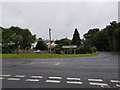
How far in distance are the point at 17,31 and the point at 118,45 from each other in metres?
34.1

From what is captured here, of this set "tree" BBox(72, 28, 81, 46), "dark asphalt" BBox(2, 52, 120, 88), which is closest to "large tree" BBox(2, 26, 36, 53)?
"tree" BBox(72, 28, 81, 46)

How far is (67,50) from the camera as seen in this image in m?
42.2

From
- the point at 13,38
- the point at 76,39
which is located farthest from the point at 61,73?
the point at 76,39

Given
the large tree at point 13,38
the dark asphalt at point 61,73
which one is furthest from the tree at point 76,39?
the dark asphalt at point 61,73

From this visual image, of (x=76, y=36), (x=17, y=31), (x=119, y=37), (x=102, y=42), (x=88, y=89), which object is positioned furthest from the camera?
(x=76, y=36)

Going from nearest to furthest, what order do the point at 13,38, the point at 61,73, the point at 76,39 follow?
the point at 61,73, the point at 13,38, the point at 76,39

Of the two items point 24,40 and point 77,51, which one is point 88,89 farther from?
point 24,40

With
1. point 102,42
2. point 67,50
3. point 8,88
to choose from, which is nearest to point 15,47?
point 67,50

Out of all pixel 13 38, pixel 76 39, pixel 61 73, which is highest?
pixel 76 39

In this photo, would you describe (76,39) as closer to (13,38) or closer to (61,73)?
(13,38)

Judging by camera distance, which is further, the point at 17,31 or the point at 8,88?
the point at 17,31

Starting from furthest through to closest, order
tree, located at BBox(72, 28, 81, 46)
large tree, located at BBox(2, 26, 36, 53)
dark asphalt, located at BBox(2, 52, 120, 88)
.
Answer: tree, located at BBox(72, 28, 81, 46) < large tree, located at BBox(2, 26, 36, 53) < dark asphalt, located at BBox(2, 52, 120, 88)

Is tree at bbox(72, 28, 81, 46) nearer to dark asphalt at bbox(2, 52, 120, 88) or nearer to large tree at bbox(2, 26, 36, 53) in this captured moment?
large tree at bbox(2, 26, 36, 53)

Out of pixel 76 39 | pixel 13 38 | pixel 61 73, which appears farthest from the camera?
pixel 76 39
